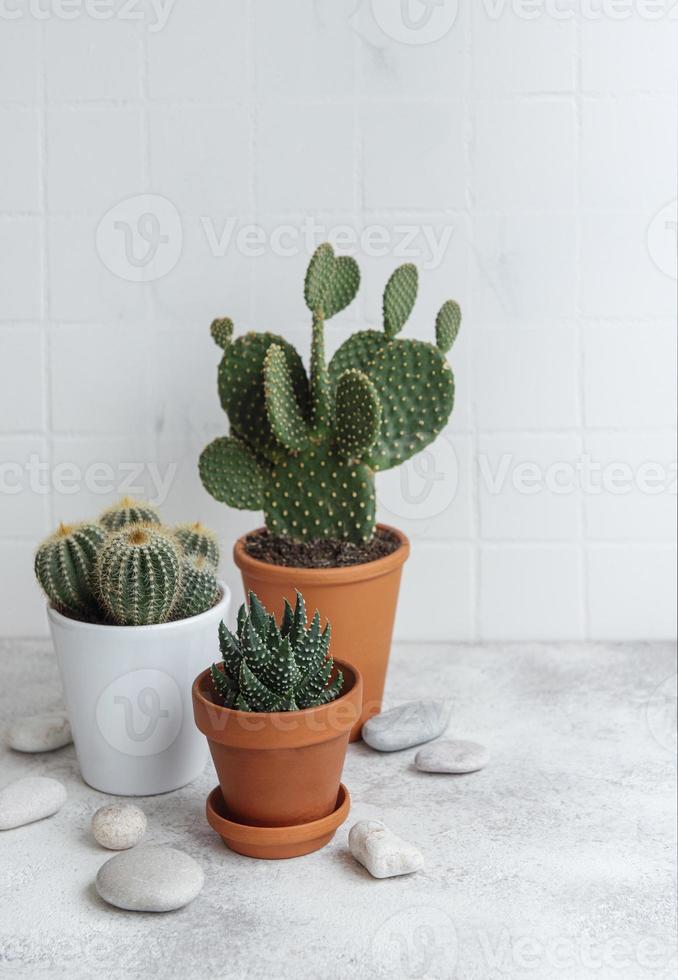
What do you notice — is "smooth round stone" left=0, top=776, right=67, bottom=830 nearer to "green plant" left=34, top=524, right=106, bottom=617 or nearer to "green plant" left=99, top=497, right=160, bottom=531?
"green plant" left=34, top=524, right=106, bottom=617

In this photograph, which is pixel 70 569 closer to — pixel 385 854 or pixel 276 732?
pixel 276 732

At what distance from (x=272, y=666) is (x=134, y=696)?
0.69 feet

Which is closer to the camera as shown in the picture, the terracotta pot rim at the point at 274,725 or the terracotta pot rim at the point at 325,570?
the terracotta pot rim at the point at 274,725

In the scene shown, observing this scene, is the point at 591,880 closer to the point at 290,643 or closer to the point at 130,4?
the point at 290,643

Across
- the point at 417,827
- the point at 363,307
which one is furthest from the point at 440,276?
the point at 417,827

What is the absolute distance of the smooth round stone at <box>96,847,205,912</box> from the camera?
0.98 metres

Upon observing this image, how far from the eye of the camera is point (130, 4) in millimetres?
1517

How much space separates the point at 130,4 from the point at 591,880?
1273 mm

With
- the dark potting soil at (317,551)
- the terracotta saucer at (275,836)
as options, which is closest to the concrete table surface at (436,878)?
the terracotta saucer at (275,836)

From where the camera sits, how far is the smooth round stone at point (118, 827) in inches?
42.8

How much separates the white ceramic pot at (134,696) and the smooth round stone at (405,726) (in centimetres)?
22

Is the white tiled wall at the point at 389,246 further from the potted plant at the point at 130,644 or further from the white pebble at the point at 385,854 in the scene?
the white pebble at the point at 385,854

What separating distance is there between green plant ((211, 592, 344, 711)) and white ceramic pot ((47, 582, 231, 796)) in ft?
0.33

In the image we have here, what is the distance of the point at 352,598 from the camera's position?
133 cm
